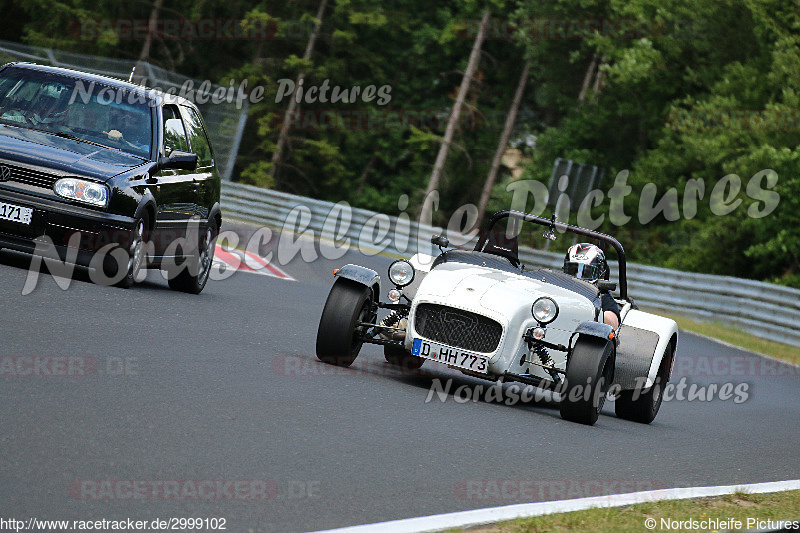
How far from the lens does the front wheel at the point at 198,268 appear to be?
13109 millimetres

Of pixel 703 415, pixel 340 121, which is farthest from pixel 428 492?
pixel 340 121

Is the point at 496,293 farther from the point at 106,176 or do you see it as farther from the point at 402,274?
the point at 106,176

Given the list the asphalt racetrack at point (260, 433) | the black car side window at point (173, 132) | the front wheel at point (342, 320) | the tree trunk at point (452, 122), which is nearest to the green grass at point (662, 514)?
the asphalt racetrack at point (260, 433)

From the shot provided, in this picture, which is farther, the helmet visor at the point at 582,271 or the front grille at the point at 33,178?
the helmet visor at the point at 582,271

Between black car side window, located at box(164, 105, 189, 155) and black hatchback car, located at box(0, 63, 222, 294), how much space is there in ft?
0.04

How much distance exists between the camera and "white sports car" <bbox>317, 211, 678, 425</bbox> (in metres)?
9.73

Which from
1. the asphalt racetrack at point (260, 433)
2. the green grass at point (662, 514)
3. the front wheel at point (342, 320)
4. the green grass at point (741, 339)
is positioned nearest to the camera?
the asphalt racetrack at point (260, 433)

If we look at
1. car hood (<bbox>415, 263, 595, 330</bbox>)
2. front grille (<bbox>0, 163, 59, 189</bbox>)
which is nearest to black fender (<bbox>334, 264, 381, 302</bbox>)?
car hood (<bbox>415, 263, 595, 330</bbox>)

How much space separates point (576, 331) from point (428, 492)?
363cm

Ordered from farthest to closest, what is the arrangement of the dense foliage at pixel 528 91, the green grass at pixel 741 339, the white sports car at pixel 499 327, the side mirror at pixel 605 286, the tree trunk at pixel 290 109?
the tree trunk at pixel 290 109
the dense foliage at pixel 528 91
the green grass at pixel 741 339
the side mirror at pixel 605 286
the white sports car at pixel 499 327

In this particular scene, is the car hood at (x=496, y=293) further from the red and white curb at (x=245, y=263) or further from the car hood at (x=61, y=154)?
the red and white curb at (x=245, y=263)

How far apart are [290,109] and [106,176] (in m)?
39.6

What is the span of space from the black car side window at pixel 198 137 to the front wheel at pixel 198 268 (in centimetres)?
65

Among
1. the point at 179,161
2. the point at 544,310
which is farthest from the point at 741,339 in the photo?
the point at 544,310
